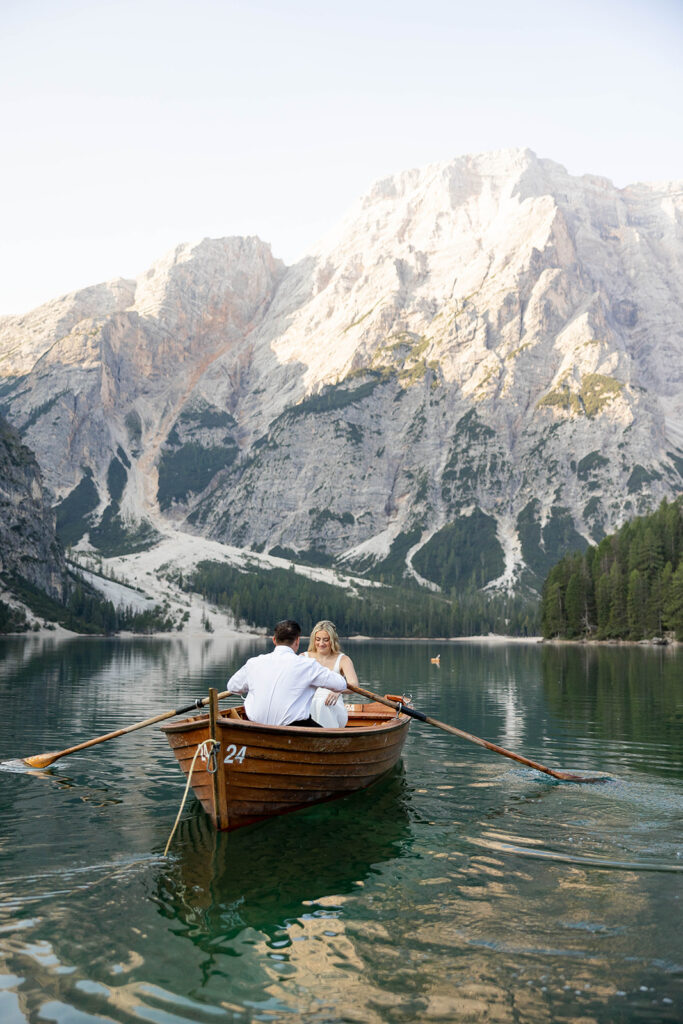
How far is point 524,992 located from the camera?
31.3ft

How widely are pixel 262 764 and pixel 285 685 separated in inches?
69.7

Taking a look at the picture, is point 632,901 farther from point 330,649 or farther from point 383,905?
point 330,649

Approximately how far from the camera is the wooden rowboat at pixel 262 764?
1653cm

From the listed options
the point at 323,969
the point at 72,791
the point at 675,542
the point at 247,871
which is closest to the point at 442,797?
the point at 247,871

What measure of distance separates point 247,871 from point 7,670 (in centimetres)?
6482

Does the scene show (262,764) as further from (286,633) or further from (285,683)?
(286,633)

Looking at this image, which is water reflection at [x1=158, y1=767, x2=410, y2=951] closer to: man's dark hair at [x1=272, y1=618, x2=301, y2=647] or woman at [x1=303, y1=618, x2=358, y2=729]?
woman at [x1=303, y1=618, x2=358, y2=729]

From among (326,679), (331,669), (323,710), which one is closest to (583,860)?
(326,679)

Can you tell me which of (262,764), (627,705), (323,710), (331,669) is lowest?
(627,705)

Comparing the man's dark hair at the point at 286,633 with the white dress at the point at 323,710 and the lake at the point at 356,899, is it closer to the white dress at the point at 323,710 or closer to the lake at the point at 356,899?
the white dress at the point at 323,710

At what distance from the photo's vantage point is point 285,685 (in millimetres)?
17859

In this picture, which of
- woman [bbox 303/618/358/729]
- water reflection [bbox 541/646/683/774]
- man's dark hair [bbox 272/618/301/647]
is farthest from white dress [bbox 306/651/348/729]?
water reflection [bbox 541/646/683/774]

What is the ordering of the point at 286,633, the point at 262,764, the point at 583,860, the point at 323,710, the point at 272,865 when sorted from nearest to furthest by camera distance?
the point at 272,865 < the point at 583,860 < the point at 262,764 < the point at 286,633 < the point at 323,710

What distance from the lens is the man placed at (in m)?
17.8
